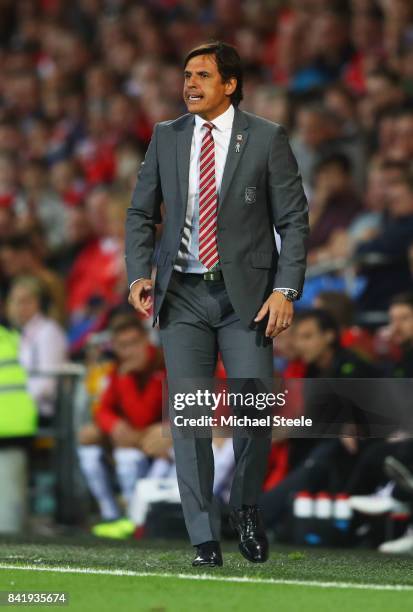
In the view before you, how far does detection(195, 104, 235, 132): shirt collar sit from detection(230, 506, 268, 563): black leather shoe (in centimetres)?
153

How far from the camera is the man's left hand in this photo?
604cm

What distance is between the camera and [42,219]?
50.4ft

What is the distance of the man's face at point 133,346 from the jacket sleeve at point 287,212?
4181 mm

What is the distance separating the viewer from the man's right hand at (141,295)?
620 centimetres

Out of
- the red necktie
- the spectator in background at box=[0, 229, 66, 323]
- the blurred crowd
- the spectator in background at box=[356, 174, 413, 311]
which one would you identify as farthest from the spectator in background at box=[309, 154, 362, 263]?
the red necktie

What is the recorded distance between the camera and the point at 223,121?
625 cm

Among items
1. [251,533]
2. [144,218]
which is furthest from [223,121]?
[251,533]

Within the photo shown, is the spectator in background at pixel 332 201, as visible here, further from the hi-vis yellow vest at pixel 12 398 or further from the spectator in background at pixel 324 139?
the hi-vis yellow vest at pixel 12 398

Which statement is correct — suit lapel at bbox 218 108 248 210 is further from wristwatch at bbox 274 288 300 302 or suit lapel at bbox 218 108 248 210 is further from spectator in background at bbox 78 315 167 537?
spectator in background at bbox 78 315 167 537

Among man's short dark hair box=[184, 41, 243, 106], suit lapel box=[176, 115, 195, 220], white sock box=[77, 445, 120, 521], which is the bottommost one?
white sock box=[77, 445, 120, 521]

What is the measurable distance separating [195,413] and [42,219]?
30.7ft

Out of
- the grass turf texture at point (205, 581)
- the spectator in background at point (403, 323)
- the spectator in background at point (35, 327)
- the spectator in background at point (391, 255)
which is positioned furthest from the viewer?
the spectator in background at point (35, 327)

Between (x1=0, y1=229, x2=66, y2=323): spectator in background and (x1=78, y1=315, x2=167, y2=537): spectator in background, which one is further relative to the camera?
(x1=0, y1=229, x2=66, y2=323): spectator in background

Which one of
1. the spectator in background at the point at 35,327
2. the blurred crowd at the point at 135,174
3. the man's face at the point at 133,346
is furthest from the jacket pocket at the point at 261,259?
the spectator in background at the point at 35,327
